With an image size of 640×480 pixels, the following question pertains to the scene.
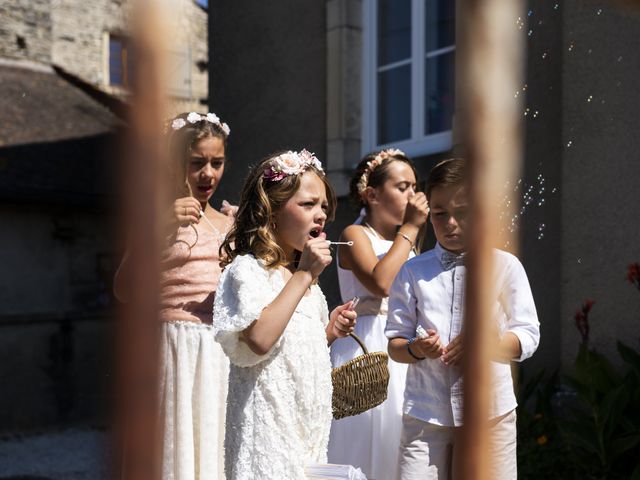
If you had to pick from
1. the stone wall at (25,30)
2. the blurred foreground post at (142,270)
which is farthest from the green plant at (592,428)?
the stone wall at (25,30)

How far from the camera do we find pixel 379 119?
608cm

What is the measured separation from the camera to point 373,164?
3.33 meters

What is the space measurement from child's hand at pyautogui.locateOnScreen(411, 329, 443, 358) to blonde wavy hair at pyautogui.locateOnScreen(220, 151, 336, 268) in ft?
1.39

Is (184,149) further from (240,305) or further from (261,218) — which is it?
(240,305)

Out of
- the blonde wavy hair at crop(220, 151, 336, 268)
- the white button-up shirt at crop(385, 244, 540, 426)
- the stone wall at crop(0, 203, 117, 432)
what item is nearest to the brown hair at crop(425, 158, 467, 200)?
the white button-up shirt at crop(385, 244, 540, 426)

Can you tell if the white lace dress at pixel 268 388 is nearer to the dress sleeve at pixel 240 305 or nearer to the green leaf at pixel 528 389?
the dress sleeve at pixel 240 305

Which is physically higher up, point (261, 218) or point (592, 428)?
point (261, 218)

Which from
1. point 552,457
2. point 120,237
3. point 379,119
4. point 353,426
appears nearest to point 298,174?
point 353,426

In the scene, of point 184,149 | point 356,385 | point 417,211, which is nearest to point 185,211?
point 184,149

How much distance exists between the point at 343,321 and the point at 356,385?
0.75ft

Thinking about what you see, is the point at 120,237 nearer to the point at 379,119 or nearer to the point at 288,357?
the point at 288,357

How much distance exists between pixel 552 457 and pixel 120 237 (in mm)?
3551

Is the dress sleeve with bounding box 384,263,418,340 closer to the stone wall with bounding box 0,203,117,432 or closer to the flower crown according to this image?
the flower crown

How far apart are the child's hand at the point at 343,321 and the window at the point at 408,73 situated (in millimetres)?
2805
